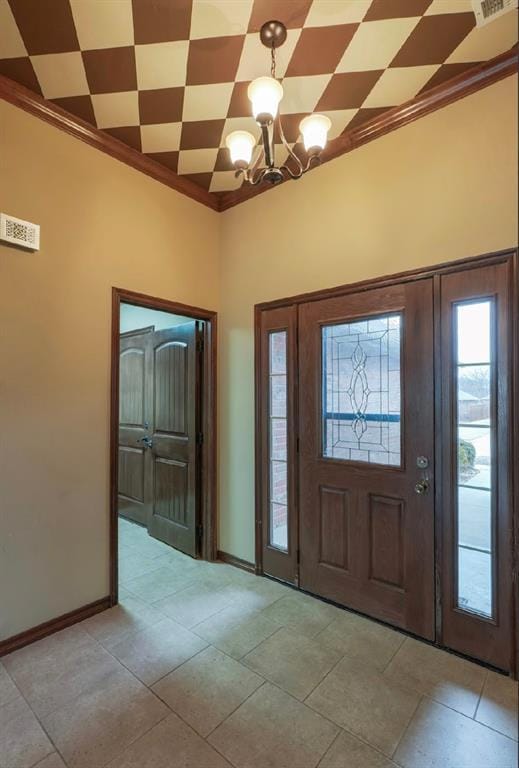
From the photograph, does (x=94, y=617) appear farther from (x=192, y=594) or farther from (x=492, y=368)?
(x=492, y=368)

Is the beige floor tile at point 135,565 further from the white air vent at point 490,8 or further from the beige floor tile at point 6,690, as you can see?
the white air vent at point 490,8

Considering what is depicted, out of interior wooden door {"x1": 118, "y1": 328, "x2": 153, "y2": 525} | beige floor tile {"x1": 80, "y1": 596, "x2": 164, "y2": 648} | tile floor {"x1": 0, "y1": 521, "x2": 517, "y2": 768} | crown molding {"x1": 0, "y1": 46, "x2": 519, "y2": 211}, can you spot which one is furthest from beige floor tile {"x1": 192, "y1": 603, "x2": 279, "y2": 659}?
crown molding {"x1": 0, "y1": 46, "x2": 519, "y2": 211}

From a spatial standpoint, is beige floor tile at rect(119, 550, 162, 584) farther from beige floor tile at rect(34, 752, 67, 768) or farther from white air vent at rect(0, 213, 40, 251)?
white air vent at rect(0, 213, 40, 251)

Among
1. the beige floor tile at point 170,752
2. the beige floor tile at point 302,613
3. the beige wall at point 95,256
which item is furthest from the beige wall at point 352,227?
the beige floor tile at point 170,752

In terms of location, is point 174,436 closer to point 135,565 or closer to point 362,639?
point 135,565

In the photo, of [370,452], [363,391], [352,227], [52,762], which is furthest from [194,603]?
[352,227]

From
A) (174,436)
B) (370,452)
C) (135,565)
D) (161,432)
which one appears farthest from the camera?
(161,432)

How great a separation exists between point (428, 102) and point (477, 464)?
2025 millimetres

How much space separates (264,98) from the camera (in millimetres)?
1629

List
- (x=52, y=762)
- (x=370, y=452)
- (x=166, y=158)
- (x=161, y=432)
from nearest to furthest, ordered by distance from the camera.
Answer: (x=52, y=762), (x=370, y=452), (x=166, y=158), (x=161, y=432)

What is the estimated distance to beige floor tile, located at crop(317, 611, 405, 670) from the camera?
2.04m

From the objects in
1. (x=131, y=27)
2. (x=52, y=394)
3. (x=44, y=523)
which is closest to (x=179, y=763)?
(x=44, y=523)

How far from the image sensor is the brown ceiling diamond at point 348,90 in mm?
2051

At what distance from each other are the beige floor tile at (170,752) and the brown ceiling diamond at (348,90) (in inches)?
128
